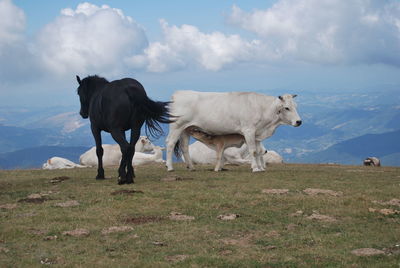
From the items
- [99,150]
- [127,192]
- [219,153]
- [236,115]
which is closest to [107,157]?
[219,153]

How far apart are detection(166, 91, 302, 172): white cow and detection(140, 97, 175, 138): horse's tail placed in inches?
136

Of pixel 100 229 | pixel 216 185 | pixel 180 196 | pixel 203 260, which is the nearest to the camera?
pixel 203 260

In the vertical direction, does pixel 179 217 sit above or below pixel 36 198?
below

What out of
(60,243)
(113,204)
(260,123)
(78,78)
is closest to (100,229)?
(60,243)

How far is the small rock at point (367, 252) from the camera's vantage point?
30.1 ft

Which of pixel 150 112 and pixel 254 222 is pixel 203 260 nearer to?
pixel 254 222

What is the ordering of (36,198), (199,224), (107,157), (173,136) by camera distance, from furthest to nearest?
1. (107,157)
2. (173,136)
3. (36,198)
4. (199,224)

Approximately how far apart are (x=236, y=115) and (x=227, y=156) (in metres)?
6.32

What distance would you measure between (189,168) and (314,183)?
6.25m

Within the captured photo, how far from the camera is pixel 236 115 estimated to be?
20.7m

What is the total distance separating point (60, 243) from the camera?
10.2 meters

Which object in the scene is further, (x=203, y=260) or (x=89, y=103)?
(x=89, y=103)

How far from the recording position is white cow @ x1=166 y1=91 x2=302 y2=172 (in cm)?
2072

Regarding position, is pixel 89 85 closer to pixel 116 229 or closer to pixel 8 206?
Answer: pixel 8 206
